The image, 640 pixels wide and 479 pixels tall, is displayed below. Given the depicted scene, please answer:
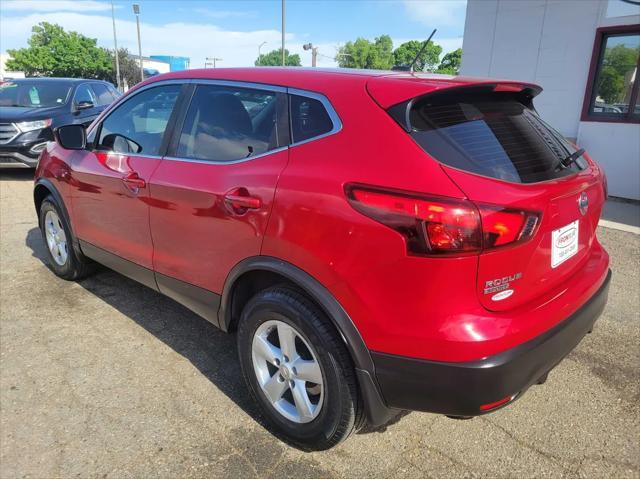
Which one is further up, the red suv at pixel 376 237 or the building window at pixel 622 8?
the building window at pixel 622 8

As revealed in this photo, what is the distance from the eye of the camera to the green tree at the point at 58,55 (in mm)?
64375

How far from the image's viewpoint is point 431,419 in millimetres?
2590

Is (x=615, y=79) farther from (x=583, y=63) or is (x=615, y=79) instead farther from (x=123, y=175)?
(x=123, y=175)

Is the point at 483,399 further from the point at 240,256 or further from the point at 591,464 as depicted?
the point at 240,256

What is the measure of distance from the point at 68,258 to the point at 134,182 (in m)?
1.61

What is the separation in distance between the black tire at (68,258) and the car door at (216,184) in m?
1.43

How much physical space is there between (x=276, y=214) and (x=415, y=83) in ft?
2.64

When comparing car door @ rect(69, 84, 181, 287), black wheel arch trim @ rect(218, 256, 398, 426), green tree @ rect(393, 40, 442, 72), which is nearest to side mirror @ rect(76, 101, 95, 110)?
car door @ rect(69, 84, 181, 287)

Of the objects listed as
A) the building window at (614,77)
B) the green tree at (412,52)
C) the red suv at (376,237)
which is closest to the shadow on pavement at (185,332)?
the red suv at (376,237)

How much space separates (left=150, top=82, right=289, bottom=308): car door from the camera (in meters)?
2.29

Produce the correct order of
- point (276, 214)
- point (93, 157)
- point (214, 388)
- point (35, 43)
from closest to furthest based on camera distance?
point (276, 214) < point (214, 388) < point (93, 157) < point (35, 43)

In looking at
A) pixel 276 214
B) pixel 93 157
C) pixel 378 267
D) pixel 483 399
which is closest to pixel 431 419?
pixel 483 399

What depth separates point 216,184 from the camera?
2467mm

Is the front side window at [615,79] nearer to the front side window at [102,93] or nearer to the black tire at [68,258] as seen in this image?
the black tire at [68,258]
